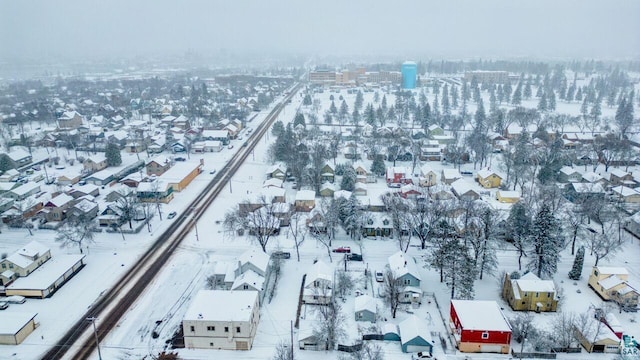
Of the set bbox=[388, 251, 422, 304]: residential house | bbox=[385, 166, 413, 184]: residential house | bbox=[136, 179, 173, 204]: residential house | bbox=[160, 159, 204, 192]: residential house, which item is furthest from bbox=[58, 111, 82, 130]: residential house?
bbox=[388, 251, 422, 304]: residential house

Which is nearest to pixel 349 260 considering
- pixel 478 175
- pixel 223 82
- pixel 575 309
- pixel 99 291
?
pixel 575 309

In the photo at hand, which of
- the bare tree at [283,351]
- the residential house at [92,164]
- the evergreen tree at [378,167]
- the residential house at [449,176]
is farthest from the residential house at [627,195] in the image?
the residential house at [92,164]

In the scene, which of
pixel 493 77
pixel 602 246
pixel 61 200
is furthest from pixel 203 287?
pixel 493 77

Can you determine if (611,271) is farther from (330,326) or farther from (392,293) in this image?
(330,326)

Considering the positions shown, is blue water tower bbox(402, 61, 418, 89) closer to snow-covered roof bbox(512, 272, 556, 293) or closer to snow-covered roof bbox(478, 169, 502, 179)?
snow-covered roof bbox(478, 169, 502, 179)

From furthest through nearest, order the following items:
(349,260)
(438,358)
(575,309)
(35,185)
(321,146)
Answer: (321,146)
(35,185)
(349,260)
(575,309)
(438,358)

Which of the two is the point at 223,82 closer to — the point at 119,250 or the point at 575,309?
the point at 119,250
